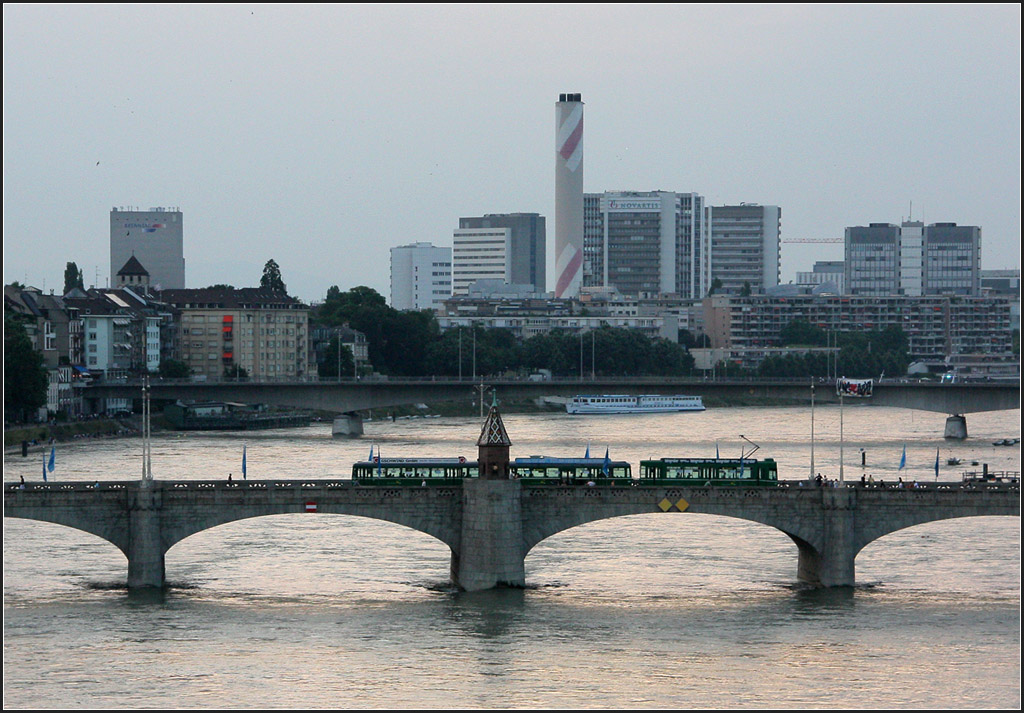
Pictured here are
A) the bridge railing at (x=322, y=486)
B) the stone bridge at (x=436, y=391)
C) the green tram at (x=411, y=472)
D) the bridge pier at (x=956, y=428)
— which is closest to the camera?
the bridge railing at (x=322, y=486)

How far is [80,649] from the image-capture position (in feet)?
188

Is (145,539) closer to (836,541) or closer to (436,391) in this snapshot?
(836,541)

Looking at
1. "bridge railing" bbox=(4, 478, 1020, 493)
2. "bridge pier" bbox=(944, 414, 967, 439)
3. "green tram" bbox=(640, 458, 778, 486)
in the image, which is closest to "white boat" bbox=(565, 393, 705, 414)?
"bridge pier" bbox=(944, 414, 967, 439)

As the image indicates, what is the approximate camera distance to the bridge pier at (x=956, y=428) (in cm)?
14600

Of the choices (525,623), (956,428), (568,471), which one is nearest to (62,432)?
(956,428)

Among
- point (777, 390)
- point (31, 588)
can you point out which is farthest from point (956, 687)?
point (777, 390)

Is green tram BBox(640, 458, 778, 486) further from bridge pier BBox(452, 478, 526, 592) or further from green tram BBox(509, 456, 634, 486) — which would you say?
bridge pier BBox(452, 478, 526, 592)

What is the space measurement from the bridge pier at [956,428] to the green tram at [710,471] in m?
79.4

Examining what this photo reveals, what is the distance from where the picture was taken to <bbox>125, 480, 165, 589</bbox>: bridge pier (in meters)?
65.1

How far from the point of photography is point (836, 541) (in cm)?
6538

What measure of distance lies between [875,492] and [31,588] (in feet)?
99.4

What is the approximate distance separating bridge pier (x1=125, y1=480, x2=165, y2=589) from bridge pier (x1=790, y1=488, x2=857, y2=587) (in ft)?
74.8

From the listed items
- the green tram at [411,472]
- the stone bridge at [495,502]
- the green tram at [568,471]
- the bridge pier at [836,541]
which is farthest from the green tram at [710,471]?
the green tram at [411,472]

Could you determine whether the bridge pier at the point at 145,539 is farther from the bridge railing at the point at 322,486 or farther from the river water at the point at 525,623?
the river water at the point at 525,623
